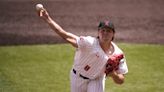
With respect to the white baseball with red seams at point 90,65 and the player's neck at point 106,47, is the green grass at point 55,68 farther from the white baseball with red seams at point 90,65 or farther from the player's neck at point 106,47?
the player's neck at point 106,47

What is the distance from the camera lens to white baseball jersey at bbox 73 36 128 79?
597 cm

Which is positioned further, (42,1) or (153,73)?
(42,1)

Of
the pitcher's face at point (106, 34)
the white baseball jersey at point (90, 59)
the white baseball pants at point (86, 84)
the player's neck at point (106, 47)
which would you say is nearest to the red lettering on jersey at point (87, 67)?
the white baseball jersey at point (90, 59)

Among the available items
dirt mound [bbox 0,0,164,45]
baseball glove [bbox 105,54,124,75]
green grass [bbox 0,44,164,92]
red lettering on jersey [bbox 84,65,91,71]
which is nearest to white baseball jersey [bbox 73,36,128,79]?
red lettering on jersey [bbox 84,65,91,71]

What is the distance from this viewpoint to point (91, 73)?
243 inches

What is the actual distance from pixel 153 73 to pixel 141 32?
3.37 meters

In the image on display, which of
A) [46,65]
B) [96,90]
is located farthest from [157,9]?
[96,90]

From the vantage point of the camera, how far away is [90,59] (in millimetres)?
6070

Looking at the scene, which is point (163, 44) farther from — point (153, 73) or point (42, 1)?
point (42, 1)

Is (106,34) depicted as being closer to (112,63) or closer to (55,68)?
(112,63)

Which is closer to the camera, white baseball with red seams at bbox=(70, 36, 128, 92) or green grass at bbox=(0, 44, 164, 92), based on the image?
white baseball with red seams at bbox=(70, 36, 128, 92)

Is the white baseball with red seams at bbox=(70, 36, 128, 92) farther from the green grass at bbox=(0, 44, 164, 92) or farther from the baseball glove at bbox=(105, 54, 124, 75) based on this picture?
the green grass at bbox=(0, 44, 164, 92)

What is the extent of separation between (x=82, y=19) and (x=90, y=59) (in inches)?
317

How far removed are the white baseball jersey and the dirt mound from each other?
576cm
